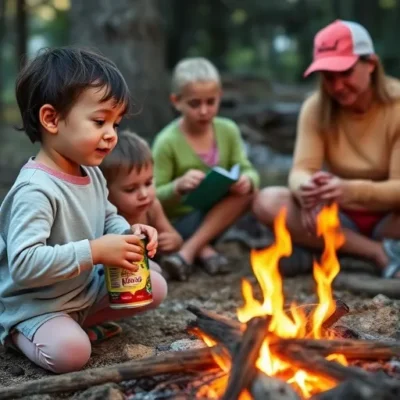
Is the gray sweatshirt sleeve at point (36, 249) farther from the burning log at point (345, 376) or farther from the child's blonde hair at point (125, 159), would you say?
the child's blonde hair at point (125, 159)

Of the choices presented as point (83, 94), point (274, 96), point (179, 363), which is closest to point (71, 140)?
point (83, 94)

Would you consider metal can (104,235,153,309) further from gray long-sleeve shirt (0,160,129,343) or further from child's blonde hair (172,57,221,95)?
child's blonde hair (172,57,221,95)

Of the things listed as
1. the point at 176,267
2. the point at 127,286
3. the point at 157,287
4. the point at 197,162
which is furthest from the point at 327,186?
the point at 127,286

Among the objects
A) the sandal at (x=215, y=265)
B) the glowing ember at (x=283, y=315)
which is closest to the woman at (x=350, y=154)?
the sandal at (x=215, y=265)

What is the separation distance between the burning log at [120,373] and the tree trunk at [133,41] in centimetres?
432

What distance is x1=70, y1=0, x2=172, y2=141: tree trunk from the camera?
20.8 feet

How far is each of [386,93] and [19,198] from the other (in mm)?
2334

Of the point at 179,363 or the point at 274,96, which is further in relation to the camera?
the point at 274,96

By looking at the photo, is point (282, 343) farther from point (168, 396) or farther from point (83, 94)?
point (83, 94)

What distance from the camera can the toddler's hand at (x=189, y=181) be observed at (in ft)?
13.3

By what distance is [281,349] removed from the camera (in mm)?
2152

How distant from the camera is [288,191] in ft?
13.9

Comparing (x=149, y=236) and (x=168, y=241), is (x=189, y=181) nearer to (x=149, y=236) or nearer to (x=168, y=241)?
(x=168, y=241)

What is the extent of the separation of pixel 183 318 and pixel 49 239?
97cm
